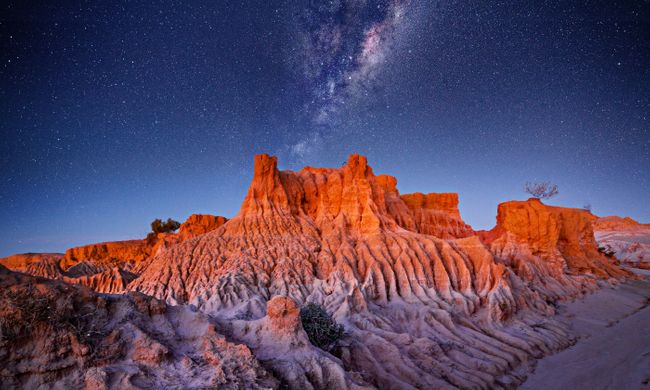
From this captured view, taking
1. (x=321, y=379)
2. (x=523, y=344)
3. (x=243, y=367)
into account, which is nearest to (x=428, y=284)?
(x=523, y=344)

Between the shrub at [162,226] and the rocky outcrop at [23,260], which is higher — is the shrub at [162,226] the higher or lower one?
the higher one

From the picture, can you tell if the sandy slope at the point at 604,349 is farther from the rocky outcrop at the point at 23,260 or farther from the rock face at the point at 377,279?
the rocky outcrop at the point at 23,260

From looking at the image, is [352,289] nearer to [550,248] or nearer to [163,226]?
[550,248]

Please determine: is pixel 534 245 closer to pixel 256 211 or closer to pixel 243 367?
pixel 256 211

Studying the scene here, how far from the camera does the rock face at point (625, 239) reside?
48.6 meters

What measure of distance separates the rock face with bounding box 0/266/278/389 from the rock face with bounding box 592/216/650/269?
2050 inches

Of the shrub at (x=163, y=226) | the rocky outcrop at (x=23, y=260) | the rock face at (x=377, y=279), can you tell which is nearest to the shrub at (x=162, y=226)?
the shrub at (x=163, y=226)

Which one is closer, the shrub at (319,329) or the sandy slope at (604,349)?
the shrub at (319,329)

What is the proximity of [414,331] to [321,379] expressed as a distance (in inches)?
474

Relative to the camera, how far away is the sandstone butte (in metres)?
7.74

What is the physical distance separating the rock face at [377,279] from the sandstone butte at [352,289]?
0.10 m

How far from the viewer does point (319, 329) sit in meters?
12.2

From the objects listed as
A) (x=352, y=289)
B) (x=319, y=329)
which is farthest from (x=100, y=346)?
(x=352, y=289)

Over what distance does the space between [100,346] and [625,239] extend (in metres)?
77.6
